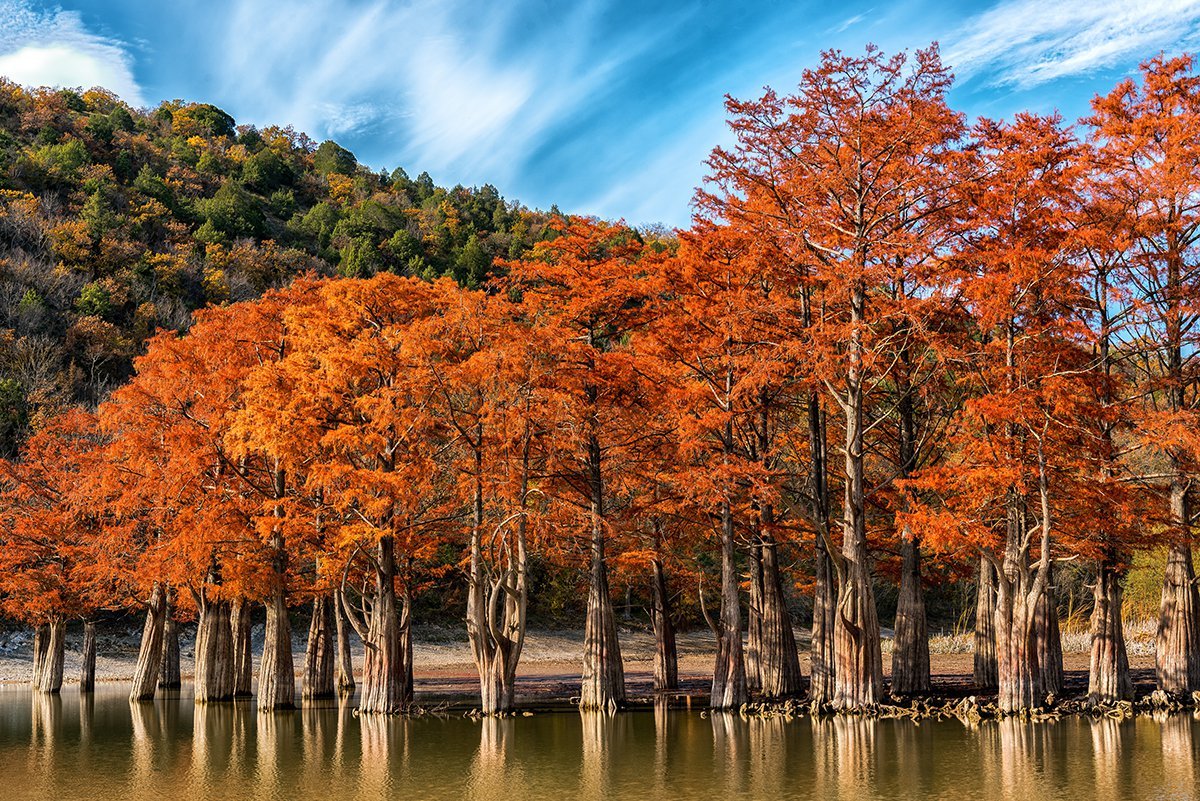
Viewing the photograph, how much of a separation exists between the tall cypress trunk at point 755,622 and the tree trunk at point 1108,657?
9.44 meters

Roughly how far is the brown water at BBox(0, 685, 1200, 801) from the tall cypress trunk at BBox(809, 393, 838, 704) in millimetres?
2963

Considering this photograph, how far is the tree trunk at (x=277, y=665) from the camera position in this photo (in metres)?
33.6

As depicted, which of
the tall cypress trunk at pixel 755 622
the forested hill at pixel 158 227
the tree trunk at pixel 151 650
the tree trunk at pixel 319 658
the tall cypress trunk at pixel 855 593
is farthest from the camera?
the forested hill at pixel 158 227

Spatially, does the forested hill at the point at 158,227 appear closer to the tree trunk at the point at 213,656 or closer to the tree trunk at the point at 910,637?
the tree trunk at the point at 213,656

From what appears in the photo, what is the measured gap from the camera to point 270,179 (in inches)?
4459

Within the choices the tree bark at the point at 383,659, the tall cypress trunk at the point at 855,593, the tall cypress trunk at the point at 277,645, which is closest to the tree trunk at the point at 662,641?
the tall cypress trunk at the point at 855,593

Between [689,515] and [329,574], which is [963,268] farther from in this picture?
[329,574]

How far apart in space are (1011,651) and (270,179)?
101 meters

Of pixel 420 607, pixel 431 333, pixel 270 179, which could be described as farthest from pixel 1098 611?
pixel 270 179

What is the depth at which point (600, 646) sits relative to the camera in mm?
31062

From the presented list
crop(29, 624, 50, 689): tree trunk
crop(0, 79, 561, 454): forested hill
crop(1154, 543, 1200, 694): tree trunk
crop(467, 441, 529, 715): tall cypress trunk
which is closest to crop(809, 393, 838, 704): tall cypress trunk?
crop(467, 441, 529, 715): tall cypress trunk

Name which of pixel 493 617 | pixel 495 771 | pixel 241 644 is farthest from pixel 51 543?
pixel 495 771

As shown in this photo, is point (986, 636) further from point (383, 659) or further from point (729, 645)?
point (383, 659)

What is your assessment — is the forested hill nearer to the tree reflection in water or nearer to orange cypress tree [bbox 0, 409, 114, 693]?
orange cypress tree [bbox 0, 409, 114, 693]
